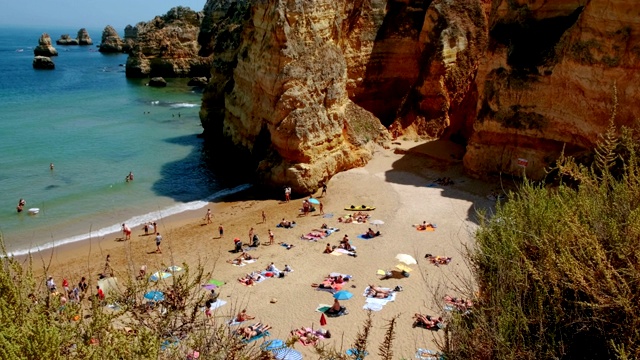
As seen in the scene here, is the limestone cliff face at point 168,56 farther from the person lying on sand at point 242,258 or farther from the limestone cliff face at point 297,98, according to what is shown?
the person lying on sand at point 242,258

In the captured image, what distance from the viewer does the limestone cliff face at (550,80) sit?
2128 cm

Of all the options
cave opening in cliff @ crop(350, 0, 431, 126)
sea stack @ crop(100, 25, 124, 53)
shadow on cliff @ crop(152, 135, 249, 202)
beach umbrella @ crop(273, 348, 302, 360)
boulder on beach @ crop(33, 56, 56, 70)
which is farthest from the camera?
sea stack @ crop(100, 25, 124, 53)

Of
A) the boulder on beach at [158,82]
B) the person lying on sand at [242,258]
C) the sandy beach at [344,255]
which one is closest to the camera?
the sandy beach at [344,255]

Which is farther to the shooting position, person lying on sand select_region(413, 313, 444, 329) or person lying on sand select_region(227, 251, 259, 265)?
person lying on sand select_region(227, 251, 259, 265)

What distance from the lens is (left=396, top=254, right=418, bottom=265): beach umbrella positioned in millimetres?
19962

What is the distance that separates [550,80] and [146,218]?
2043cm

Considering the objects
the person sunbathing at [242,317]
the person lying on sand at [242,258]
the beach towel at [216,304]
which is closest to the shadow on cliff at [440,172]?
the person lying on sand at [242,258]

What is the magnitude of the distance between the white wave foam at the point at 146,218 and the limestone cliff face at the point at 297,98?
2.50 m

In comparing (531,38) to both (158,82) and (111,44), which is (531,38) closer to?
(158,82)

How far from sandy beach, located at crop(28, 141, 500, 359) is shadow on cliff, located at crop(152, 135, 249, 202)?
8.38ft

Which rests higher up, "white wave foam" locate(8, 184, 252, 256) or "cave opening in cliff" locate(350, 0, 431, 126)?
"cave opening in cliff" locate(350, 0, 431, 126)

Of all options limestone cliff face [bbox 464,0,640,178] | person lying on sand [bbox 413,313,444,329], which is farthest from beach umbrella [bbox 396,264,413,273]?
limestone cliff face [bbox 464,0,640,178]

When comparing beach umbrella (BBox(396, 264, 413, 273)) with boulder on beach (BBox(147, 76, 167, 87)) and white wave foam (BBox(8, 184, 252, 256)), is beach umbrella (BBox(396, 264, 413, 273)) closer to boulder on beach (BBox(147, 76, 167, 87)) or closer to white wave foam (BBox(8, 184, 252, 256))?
white wave foam (BBox(8, 184, 252, 256))

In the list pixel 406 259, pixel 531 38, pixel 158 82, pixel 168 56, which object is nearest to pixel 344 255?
pixel 406 259
